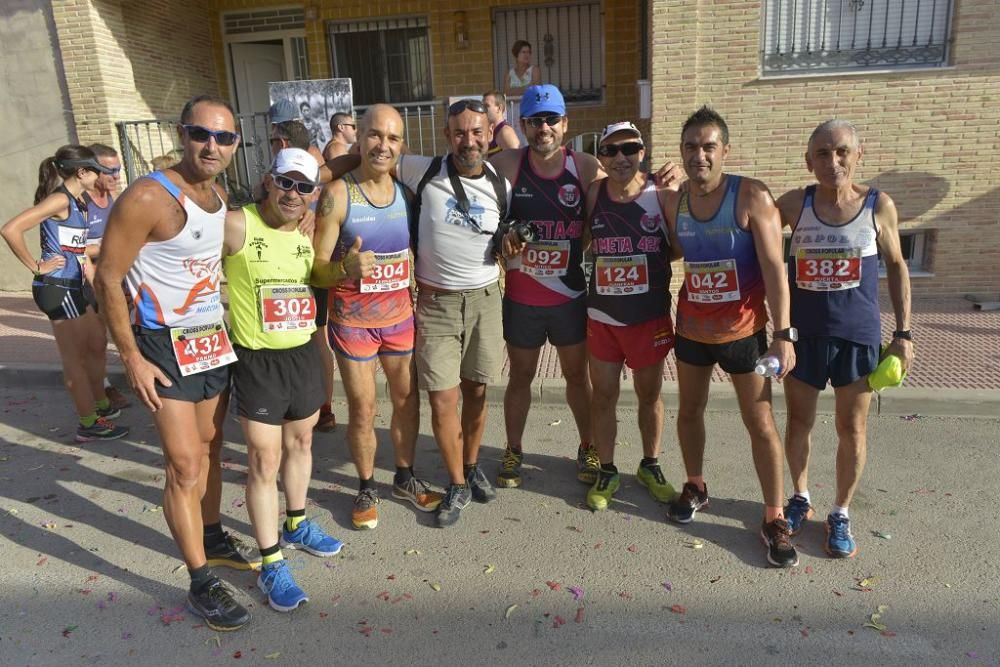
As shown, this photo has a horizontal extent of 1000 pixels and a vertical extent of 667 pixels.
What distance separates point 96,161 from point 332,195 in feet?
8.11

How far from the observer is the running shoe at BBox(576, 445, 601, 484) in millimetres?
4031

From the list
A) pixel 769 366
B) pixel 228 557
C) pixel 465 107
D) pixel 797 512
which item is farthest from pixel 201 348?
pixel 797 512

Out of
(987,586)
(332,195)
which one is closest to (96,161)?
(332,195)

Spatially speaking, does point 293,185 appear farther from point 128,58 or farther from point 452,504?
point 128,58

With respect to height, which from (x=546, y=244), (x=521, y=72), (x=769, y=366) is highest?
(x=521, y=72)

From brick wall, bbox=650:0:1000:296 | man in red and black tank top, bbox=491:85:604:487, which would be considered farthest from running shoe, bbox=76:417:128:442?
brick wall, bbox=650:0:1000:296

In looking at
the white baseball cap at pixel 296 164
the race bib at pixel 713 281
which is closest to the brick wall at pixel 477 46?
the race bib at pixel 713 281

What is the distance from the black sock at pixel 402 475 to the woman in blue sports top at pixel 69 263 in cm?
240

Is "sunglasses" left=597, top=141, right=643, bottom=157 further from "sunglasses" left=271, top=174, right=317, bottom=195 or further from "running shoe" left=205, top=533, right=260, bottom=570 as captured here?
"running shoe" left=205, top=533, right=260, bottom=570

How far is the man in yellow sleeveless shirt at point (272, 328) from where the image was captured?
2926 mm

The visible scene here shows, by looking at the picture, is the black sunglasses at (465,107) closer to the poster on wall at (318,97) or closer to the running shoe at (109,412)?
the running shoe at (109,412)

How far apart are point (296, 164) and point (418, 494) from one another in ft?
6.39

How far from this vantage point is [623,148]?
330 cm

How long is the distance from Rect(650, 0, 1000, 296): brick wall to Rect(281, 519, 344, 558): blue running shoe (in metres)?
6.11
